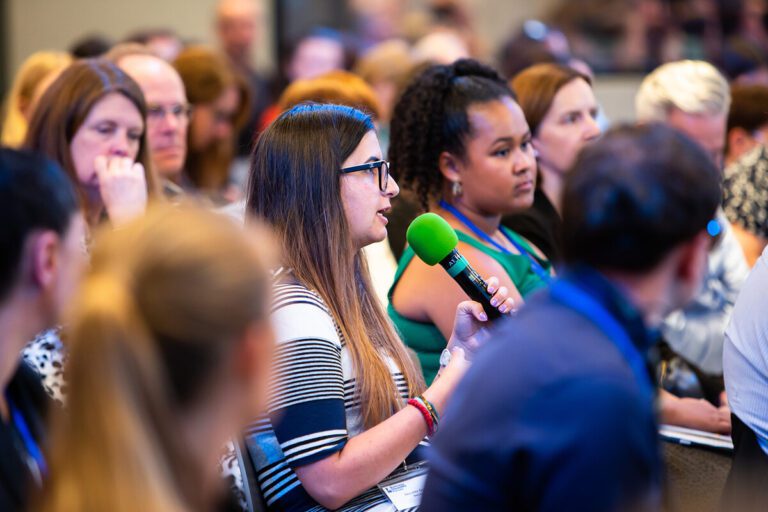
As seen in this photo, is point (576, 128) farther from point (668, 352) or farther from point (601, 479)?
point (601, 479)

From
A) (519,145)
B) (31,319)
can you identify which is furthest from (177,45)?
(31,319)

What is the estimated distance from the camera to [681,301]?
133cm

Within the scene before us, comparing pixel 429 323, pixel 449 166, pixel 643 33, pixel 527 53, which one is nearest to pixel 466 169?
pixel 449 166

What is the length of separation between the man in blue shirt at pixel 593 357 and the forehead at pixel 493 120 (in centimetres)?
133

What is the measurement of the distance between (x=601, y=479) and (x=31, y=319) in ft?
2.53

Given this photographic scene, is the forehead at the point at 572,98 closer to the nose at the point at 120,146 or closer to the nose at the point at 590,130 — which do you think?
the nose at the point at 590,130

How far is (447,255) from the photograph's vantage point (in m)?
1.94

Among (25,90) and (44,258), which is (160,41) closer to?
(25,90)

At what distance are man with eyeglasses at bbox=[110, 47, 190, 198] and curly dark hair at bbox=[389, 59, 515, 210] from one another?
1.08 metres

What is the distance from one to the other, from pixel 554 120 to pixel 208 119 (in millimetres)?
1683

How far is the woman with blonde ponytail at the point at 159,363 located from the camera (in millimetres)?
963

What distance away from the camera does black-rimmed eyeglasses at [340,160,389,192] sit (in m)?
2.05

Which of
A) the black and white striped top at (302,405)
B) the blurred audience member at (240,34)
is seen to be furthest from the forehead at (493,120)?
the blurred audience member at (240,34)

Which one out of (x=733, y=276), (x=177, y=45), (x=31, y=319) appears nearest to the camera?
(x=31, y=319)
